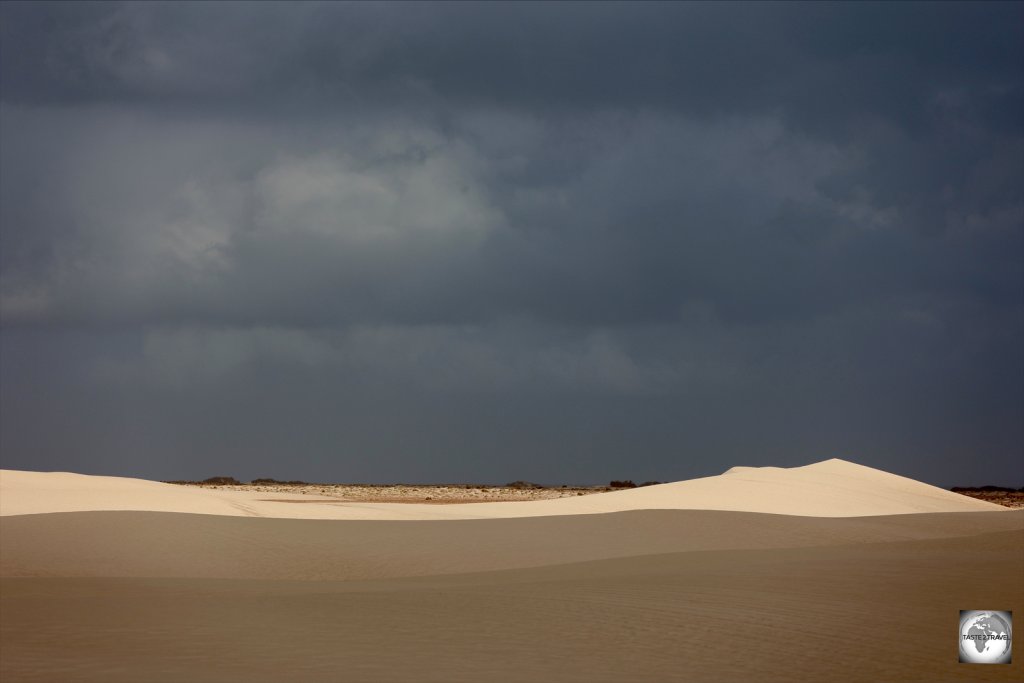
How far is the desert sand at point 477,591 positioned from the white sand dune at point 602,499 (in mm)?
298

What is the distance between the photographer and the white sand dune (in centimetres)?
3016

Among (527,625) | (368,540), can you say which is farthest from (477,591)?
(368,540)

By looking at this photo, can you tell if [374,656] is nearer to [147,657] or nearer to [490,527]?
[147,657]

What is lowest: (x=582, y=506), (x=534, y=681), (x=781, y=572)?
(x=534, y=681)

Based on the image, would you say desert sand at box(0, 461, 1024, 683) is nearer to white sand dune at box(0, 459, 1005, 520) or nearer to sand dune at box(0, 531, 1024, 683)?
sand dune at box(0, 531, 1024, 683)

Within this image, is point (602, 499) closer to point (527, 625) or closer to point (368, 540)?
point (368, 540)

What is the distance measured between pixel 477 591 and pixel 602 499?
22.9m

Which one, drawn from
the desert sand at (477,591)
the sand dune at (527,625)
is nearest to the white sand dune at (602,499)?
the desert sand at (477,591)

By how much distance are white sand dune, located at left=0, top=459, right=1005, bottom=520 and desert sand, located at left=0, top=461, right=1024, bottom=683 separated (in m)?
0.30

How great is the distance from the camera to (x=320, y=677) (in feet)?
35.1

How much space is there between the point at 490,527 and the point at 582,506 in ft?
31.0

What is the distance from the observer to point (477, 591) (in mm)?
17547

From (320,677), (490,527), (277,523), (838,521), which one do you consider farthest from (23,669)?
(838,521)

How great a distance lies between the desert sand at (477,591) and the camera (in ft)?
38.1
